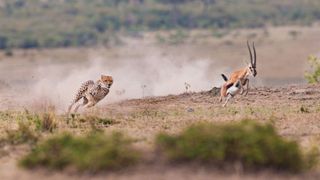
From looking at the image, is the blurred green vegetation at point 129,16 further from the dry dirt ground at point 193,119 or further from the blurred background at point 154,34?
the dry dirt ground at point 193,119

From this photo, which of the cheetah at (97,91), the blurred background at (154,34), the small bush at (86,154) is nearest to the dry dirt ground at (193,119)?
the small bush at (86,154)

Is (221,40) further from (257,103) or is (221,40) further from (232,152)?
(232,152)

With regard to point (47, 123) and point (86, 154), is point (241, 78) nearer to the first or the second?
point (47, 123)

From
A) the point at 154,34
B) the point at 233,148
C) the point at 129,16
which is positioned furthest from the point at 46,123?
the point at 129,16

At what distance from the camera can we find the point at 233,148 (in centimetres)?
1316

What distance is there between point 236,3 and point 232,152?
110 m

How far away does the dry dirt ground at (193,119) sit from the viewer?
13.0 meters

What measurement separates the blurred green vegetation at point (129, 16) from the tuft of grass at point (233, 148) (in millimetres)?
81345

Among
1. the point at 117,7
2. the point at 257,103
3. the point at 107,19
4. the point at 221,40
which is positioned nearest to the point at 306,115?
the point at 257,103

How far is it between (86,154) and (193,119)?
6.86 metres

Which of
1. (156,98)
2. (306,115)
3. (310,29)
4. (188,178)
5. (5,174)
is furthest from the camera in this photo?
(310,29)

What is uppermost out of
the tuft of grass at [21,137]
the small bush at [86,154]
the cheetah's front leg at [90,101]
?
the cheetah's front leg at [90,101]

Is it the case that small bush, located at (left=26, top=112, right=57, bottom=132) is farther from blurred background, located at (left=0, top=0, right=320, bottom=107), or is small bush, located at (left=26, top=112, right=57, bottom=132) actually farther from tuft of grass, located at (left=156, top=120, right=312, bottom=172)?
blurred background, located at (left=0, top=0, right=320, bottom=107)

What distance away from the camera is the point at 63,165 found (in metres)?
13.3
